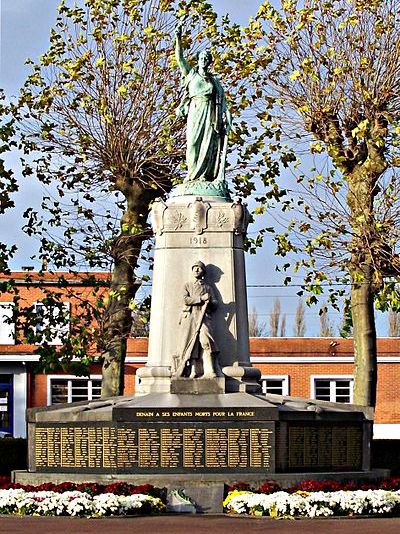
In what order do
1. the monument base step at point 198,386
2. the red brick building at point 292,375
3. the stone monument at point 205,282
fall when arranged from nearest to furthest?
the monument base step at point 198,386
the stone monument at point 205,282
the red brick building at point 292,375

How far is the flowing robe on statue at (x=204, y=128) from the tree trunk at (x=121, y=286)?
7268 mm

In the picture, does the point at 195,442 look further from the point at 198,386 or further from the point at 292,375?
the point at 292,375

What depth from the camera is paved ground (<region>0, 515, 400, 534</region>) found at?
62.8 feet

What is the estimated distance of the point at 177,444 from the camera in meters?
23.2

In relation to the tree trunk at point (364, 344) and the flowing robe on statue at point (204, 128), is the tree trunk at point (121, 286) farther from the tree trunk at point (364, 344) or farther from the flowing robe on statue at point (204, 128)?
the flowing robe on statue at point (204, 128)

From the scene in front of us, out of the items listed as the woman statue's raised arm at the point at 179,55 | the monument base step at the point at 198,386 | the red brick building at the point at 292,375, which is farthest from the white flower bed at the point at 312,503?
the red brick building at the point at 292,375

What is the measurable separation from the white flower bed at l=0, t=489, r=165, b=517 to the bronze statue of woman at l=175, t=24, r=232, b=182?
284 inches

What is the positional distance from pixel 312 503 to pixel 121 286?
513 inches

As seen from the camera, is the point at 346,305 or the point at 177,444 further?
the point at 346,305

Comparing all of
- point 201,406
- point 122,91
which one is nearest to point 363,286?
point 122,91

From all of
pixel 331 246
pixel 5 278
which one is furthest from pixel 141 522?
pixel 5 278

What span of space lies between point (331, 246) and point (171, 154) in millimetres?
4567

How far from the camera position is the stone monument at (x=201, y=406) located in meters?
23.2

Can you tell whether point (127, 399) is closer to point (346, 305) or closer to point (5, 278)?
point (346, 305)
